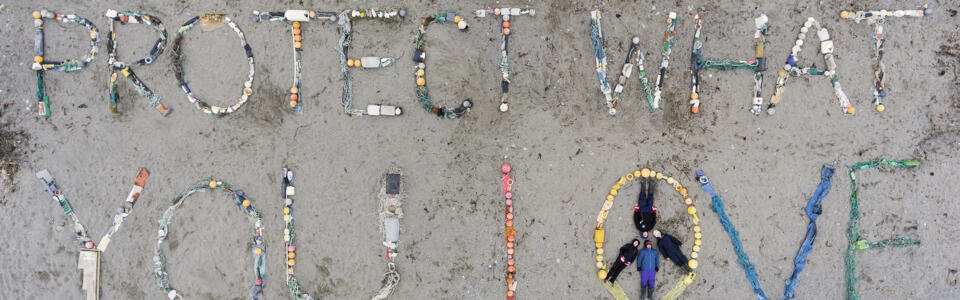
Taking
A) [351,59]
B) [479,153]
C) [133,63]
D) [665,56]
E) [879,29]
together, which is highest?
[879,29]

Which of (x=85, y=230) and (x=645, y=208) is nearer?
(x=645, y=208)

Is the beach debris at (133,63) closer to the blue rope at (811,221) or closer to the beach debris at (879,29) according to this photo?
the blue rope at (811,221)

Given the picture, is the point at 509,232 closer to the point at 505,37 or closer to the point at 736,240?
the point at 505,37

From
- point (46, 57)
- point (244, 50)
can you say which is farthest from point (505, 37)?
point (46, 57)

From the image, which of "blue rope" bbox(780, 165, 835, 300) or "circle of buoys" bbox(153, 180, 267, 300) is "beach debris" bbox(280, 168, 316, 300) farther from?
"blue rope" bbox(780, 165, 835, 300)

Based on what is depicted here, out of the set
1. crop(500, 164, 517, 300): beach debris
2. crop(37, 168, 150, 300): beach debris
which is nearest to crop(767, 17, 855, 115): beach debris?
crop(500, 164, 517, 300): beach debris

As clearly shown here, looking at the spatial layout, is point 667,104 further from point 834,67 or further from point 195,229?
point 195,229
